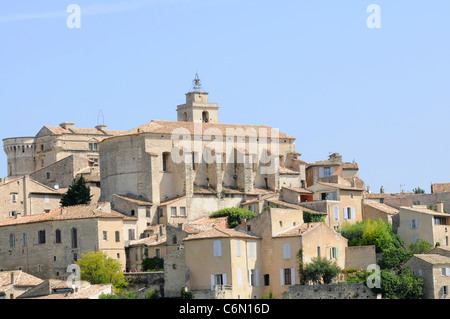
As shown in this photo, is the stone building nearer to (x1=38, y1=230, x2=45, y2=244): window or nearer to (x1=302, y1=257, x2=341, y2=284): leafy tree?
(x1=38, y1=230, x2=45, y2=244): window

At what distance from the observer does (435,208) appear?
278 feet

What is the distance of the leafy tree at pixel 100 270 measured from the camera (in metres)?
74.2

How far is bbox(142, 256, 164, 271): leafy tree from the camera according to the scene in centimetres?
7766

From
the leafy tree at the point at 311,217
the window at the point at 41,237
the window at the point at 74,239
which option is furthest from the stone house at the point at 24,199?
the leafy tree at the point at 311,217

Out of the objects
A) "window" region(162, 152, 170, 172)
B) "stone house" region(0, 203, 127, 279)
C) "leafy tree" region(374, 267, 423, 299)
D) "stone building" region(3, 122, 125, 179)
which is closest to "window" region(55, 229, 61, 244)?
"stone house" region(0, 203, 127, 279)

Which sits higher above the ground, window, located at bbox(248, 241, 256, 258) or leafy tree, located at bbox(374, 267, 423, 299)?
window, located at bbox(248, 241, 256, 258)

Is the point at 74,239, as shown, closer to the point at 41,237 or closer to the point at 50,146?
the point at 41,237

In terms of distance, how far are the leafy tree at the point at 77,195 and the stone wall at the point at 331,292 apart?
22018 millimetres

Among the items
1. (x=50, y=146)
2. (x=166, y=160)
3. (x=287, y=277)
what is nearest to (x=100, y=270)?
(x=287, y=277)

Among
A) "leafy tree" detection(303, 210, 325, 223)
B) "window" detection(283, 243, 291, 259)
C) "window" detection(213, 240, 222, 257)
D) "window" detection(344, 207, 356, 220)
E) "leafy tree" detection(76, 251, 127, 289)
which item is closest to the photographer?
"window" detection(213, 240, 222, 257)

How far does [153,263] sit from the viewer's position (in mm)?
77938

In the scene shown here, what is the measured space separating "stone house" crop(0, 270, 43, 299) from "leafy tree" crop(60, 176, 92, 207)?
12.5m
